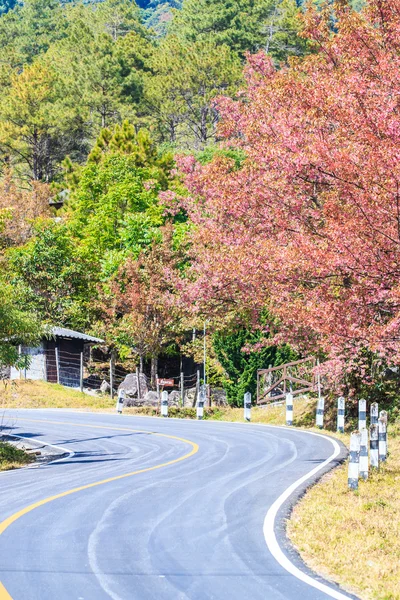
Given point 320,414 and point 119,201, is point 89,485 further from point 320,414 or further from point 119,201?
point 119,201

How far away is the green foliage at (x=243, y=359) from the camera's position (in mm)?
38438

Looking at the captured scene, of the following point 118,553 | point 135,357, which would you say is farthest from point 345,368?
point 135,357

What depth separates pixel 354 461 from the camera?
40.7 ft

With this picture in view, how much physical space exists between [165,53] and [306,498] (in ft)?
248

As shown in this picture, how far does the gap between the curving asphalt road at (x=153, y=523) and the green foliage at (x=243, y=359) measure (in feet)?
57.8

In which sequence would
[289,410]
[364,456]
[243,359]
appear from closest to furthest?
[364,456], [289,410], [243,359]

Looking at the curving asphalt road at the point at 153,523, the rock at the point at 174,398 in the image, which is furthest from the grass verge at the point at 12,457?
the rock at the point at 174,398

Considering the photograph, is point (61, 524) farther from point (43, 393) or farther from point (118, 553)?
point (43, 393)

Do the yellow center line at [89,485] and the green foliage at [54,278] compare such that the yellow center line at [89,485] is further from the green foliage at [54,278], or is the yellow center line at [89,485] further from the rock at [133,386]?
the green foliage at [54,278]

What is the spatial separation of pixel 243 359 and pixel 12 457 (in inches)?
835

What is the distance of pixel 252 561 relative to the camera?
7.96m

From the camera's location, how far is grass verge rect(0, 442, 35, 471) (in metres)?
17.9

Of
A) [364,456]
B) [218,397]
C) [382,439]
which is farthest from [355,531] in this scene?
[218,397]

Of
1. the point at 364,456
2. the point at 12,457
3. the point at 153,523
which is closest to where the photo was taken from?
the point at 153,523
